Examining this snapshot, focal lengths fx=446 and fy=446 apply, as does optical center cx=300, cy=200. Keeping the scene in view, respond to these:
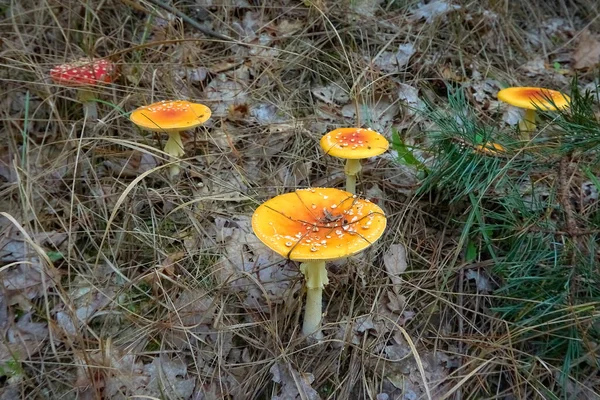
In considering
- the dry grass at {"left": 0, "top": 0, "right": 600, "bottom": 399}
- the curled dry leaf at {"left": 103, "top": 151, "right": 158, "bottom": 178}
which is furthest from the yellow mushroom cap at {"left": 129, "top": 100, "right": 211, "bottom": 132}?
the curled dry leaf at {"left": 103, "top": 151, "right": 158, "bottom": 178}

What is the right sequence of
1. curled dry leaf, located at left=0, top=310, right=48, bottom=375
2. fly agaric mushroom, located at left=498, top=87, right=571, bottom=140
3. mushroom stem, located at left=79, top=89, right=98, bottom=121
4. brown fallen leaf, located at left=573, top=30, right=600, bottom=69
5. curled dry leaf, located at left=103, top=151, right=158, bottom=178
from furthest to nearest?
brown fallen leaf, located at left=573, top=30, right=600, bottom=69, mushroom stem, located at left=79, top=89, right=98, bottom=121, curled dry leaf, located at left=103, top=151, right=158, bottom=178, fly agaric mushroom, located at left=498, top=87, right=571, bottom=140, curled dry leaf, located at left=0, top=310, right=48, bottom=375

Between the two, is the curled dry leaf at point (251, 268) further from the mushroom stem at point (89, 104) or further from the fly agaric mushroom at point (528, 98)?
the fly agaric mushroom at point (528, 98)

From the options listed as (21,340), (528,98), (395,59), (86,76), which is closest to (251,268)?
(21,340)

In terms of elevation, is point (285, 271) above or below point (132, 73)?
below

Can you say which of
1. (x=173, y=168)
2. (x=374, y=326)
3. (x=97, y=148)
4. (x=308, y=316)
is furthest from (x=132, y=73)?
(x=374, y=326)

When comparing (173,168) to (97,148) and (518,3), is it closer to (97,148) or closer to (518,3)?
(97,148)

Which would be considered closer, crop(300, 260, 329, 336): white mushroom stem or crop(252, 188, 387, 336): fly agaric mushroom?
crop(252, 188, 387, 336): fly agaric mushroom

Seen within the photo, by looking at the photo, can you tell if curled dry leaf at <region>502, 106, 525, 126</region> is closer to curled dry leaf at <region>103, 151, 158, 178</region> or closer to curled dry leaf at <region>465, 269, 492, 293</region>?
curled dry leaf at <region>465, 269, 492, 293</region>

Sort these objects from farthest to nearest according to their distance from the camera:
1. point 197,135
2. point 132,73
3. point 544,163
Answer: point 132,73 < point 197,135 < point 544,163
